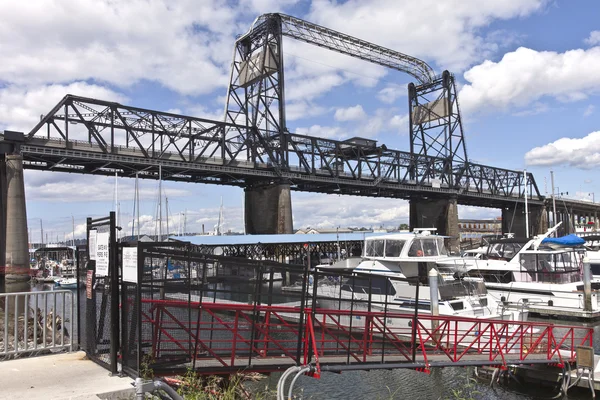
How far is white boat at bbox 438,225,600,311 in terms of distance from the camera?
2952cm

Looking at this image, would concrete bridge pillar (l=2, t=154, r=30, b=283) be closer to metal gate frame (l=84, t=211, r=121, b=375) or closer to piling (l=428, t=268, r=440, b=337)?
piling (l=428, t=268, r=440, b=337)

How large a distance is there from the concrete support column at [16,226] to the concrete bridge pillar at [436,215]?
241ft

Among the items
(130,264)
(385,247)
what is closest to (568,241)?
(385,247)

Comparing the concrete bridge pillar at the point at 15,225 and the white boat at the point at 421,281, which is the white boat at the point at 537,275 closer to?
the white boat at the point at 421,281

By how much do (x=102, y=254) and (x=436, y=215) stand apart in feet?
340

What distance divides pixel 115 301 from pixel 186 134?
6872cm

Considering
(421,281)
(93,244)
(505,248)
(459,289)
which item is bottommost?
(459,289)

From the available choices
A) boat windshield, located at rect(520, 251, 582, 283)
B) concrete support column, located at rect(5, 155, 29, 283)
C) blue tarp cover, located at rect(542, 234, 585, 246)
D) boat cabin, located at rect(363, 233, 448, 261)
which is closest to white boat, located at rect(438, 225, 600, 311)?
boat windshield, located at rect(520, 251, 582, 283)

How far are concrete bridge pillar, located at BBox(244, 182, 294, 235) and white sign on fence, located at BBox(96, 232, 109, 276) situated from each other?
59.2 meters

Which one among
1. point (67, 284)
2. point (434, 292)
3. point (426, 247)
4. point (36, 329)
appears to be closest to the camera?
point (36, 329)


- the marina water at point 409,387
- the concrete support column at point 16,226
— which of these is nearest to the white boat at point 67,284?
the concrete support column at point 16,226

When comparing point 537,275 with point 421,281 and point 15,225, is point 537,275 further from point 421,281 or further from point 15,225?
point 15,225

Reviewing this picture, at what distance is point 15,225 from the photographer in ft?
162

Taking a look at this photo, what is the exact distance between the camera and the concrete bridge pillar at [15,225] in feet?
160
